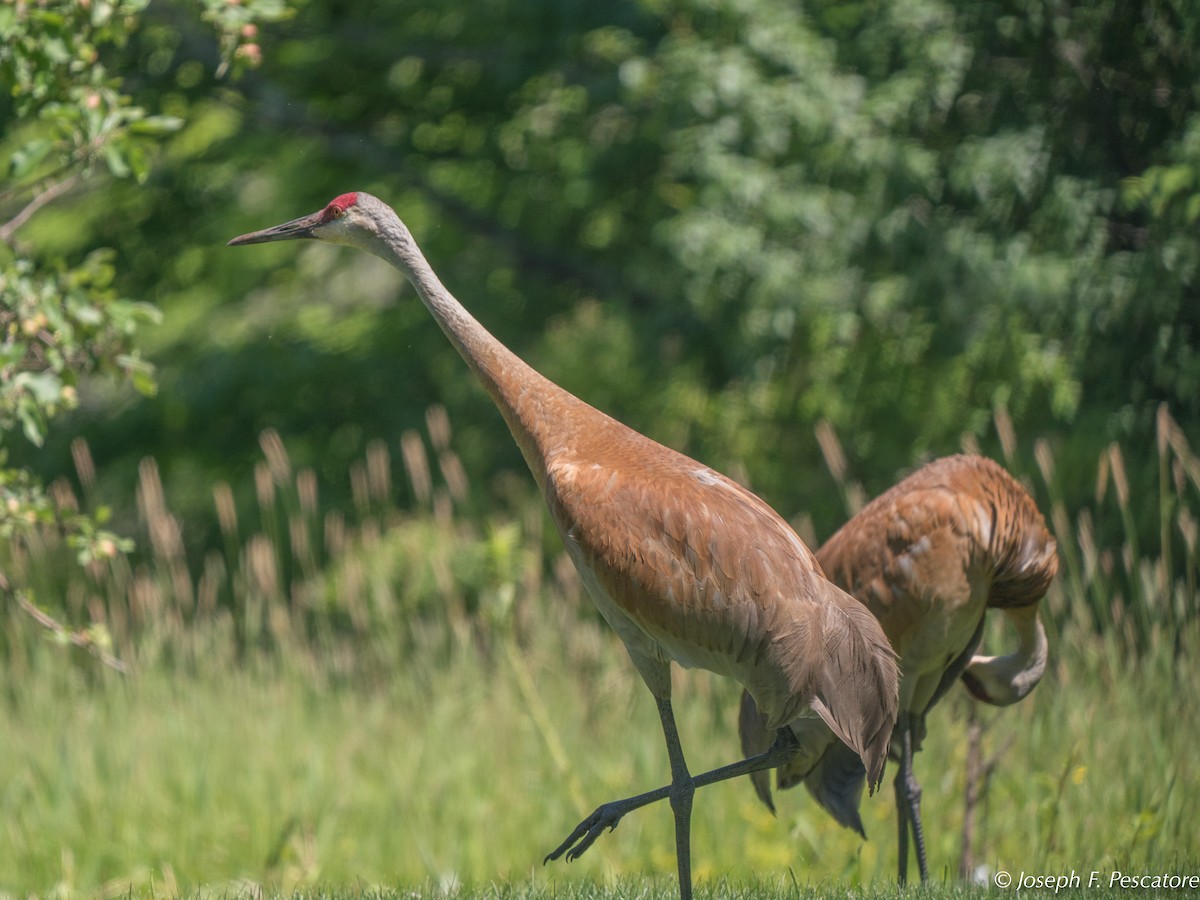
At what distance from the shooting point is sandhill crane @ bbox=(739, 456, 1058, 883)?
4504 mm

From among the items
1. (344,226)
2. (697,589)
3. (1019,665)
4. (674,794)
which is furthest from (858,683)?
(344,226)

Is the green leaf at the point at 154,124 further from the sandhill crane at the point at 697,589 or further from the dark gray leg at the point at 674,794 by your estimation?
the dark gray leg at the point at 674,794

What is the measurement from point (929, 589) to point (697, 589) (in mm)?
981

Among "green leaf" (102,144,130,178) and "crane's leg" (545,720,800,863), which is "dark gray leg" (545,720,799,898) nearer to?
"crane's leg" (545,720,800,863)

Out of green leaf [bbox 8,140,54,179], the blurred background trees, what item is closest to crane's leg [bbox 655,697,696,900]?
the blurred background trees

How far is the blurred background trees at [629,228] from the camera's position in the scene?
677 cm

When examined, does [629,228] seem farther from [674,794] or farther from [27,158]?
[674,794]

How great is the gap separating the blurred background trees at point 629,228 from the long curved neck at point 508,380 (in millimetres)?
1142

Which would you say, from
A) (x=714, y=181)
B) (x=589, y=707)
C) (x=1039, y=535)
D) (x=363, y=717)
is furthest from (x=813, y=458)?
(x=1039, y=535)

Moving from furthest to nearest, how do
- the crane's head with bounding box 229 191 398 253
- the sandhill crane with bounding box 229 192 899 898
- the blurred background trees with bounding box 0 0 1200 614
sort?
the blurred background trees with bounding box 0 0 1200 614
the crane's head with bounding box 229 191 398 253
the sandhill crane with bounding box 229 192 899 898

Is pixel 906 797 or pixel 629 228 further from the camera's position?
pixel 629 228

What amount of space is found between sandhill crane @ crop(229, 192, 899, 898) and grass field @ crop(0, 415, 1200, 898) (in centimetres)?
58

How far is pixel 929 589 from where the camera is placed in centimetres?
448

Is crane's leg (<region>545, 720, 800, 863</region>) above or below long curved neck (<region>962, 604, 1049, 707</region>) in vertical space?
above
